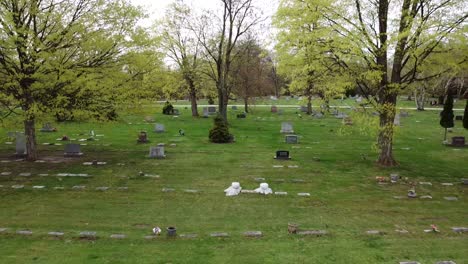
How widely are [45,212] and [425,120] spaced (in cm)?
3789

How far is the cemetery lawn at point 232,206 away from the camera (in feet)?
29.9

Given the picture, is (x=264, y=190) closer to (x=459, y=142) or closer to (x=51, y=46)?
(x=51, y=46)

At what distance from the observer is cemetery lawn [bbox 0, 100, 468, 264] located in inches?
358

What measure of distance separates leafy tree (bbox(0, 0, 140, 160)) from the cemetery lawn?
5.25 ft

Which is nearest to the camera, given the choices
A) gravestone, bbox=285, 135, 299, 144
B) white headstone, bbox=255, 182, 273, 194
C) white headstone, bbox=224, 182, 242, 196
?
white headstone, bbox=224, 182, 242, 196

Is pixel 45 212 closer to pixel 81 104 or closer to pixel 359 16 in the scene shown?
pixel 81 104

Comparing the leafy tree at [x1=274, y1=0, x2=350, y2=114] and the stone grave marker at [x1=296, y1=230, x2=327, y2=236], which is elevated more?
the leafy tree at [x1=274, y1=0, x2=350, y2=114]

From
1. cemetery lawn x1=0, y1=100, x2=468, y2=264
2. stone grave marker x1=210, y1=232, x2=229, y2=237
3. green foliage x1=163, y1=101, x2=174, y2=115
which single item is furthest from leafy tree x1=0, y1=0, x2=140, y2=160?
green foliage x1=163, y1=101, x2=174, y2=115

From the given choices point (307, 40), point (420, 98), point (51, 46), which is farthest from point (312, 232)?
point (420, 98)

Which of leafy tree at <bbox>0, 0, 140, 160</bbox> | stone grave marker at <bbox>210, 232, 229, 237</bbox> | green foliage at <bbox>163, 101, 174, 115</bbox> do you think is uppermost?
leafy tree at <bbox>0, 0, 140, 160</bbox>

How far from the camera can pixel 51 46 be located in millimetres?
16391

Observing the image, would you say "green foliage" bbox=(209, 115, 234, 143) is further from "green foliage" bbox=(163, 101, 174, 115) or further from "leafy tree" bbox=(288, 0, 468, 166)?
"green foliage" bbox=(163, 101, 174, 115)

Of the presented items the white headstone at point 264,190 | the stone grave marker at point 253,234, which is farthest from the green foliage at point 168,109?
the stone grave marker at point 253,234

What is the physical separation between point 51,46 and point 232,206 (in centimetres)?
1050
